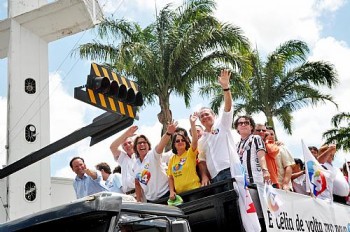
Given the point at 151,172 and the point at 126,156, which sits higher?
the point at 126,156

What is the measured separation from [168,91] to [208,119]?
11.5 m

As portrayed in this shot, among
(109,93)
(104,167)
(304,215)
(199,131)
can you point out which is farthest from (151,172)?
(104,167)

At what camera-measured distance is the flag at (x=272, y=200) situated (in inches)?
176

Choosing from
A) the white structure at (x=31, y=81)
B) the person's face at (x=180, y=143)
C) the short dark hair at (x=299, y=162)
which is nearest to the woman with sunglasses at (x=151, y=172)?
the person's face at (x=180, y=143)

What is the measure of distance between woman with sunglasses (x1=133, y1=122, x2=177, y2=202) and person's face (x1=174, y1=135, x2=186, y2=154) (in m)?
0.14

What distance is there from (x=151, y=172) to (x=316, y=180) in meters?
1.83

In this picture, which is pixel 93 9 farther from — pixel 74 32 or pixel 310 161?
pixel 310 161

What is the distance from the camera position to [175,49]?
52.7 feet

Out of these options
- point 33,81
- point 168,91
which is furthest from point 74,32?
point 168,91

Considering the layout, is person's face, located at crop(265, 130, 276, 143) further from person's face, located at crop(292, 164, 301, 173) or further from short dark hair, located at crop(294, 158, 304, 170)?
short dark hair, located at crop(294, 158, 304, 170)

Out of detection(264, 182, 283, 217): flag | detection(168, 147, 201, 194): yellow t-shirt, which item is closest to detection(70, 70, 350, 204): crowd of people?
detection(168, 147, 201, 194): yellow t-shirt

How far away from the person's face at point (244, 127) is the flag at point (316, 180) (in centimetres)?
73

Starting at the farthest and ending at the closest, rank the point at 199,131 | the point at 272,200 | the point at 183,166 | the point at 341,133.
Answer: the point at 341,133 < the point at 199,131 < the point at 183,166 < the point at 272,200

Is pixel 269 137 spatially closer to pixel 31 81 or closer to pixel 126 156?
pixel 126 156
